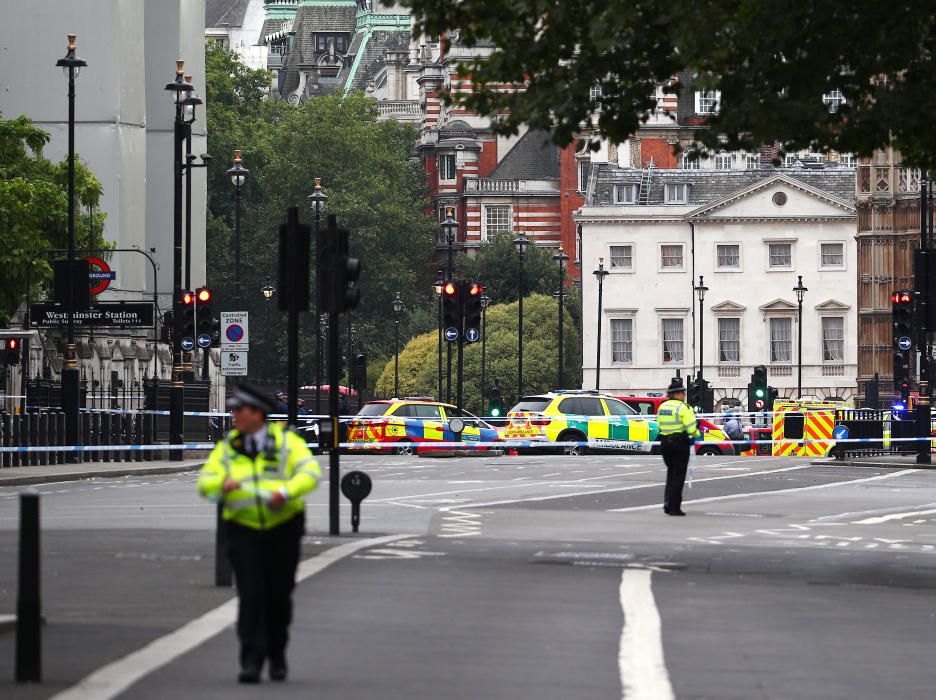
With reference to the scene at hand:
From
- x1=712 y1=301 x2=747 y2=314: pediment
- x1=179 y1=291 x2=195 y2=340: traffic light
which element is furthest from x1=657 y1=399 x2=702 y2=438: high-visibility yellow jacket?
x1=712 y1=301 x2=747 y2=314: pediment

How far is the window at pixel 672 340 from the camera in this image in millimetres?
104500

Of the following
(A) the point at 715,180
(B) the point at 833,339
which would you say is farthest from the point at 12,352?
(A) the point at 715,180

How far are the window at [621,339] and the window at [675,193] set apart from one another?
6.22 meters

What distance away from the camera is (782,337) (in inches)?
4094

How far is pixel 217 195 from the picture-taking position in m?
120

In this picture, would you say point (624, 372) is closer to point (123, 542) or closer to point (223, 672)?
point (123, 542)

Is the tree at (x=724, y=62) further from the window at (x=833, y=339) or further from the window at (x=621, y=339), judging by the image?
the window at (x=621, y=339)

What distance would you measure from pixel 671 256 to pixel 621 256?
2382 mm

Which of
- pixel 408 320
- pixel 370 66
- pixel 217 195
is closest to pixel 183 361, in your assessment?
pixel 217 195

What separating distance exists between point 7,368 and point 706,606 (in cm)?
3765

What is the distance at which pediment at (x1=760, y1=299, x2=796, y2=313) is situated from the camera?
10312cm

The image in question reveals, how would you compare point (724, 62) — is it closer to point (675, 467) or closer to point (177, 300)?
point (675, 467)

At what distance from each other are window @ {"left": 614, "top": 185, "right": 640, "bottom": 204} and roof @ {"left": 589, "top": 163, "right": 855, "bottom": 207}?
249 mm

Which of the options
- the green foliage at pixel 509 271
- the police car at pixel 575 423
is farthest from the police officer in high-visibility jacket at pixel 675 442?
the green foliage at pixel 509 271
